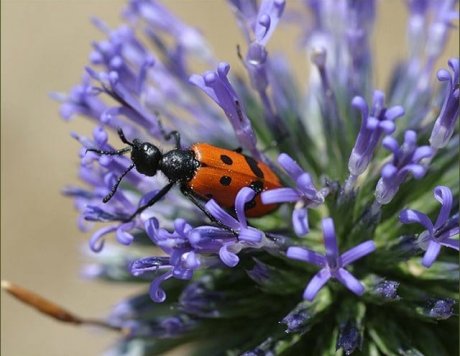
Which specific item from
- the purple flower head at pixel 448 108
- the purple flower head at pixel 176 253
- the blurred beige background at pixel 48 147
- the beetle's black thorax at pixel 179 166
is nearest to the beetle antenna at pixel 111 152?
the beetle's black thorax at pixel 179 166

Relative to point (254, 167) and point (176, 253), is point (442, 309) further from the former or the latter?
point (176, 253)

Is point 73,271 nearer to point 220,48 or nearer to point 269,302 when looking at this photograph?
point 220,48

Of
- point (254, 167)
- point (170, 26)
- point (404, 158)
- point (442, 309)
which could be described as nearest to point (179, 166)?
point (254, 167)

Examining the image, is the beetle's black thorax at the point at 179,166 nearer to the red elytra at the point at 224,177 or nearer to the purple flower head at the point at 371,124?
the red elytra at the point at 224,177

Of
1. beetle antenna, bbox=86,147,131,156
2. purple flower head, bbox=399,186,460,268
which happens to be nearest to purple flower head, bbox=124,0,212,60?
beetle antenna, bbox=86,147,131,156

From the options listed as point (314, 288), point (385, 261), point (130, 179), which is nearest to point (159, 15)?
point (130, 179)

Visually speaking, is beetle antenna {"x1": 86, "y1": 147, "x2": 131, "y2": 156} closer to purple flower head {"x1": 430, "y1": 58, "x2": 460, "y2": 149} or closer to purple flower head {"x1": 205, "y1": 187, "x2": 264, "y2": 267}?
purple flower head {"x1": 205, "y1": 187, "x2": 264, "y2": 267}

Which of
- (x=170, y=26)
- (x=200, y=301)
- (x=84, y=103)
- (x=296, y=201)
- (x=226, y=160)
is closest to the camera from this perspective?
(x=296, y=201)
